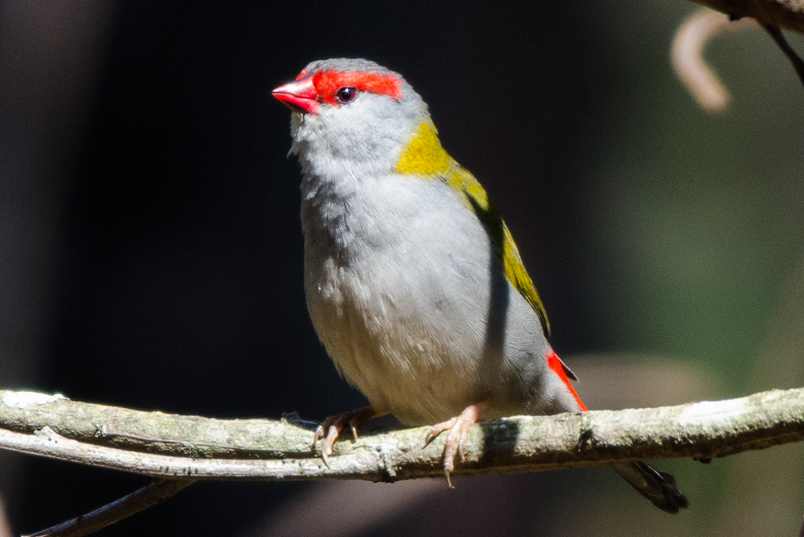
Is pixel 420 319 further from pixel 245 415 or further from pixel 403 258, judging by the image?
pixel 245 415

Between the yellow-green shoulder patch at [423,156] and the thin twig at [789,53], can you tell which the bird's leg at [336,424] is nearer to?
the yellow-green shoulder patch at [423,156]

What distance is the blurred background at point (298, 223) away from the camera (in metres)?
3.45

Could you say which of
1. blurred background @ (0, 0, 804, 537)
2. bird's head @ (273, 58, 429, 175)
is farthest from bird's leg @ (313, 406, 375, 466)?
blurred background @ (0, 0, 804, 537)

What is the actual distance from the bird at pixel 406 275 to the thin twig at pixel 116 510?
0.41 metres

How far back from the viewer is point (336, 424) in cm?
226

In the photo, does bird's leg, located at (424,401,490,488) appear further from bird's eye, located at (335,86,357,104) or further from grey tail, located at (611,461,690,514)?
bird's eye, located at (335,86,357,104)

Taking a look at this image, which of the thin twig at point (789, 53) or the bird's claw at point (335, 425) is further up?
the thin twig at point (789, 53)

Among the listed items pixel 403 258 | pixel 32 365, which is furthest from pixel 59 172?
pixel 403 258

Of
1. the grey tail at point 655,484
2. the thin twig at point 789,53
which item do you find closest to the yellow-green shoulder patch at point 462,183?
the grey tail at point 655,484

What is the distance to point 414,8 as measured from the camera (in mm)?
4102

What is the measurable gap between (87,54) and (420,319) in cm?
257

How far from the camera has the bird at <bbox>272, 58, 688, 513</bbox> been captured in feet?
7.38

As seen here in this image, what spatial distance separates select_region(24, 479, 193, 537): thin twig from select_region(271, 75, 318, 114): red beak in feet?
4.21

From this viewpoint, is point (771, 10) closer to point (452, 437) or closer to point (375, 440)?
point (452, 437)
